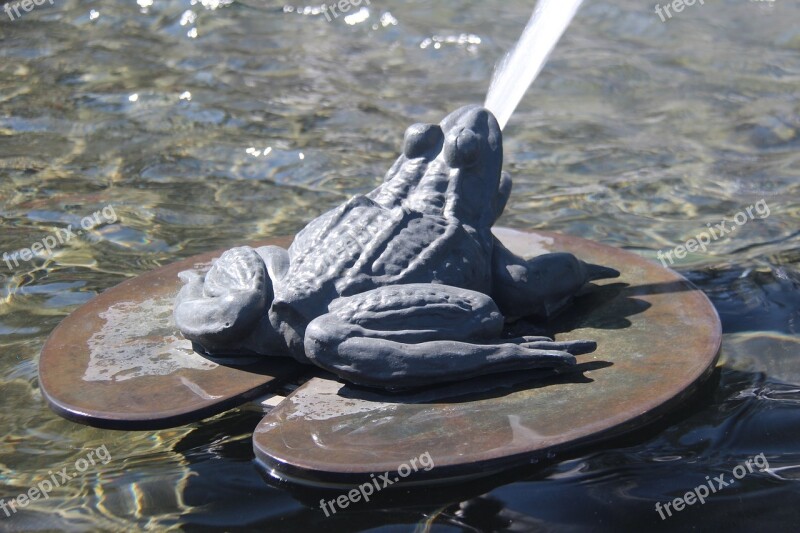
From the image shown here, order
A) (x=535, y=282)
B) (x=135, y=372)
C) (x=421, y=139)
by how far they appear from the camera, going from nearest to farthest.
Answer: (x=135, y=372), (x=535, y=282), (x=421, y=139)

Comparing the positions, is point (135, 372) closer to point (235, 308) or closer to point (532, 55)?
point (235, 308)

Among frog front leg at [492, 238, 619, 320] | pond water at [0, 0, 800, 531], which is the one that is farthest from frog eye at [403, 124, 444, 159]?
pond water at [0, 0, 800, 531]

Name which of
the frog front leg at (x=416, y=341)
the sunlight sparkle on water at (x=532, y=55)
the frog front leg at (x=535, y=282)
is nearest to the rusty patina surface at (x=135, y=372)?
the frog front leg at (x=416, y=341)

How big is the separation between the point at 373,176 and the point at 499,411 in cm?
438

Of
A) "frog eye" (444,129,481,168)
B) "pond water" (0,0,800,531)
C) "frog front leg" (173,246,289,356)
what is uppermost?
"frog eye" (444,129,481,168)

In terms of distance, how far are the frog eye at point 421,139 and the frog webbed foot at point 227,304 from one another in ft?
2.72

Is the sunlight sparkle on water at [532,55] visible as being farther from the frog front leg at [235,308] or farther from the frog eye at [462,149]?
the frog front leg at [235,308]


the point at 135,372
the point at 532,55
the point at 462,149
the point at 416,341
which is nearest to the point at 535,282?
the point at 462,149

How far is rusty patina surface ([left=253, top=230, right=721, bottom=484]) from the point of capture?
3258mm

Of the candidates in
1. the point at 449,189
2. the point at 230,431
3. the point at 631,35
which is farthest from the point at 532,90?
the point at 230,431

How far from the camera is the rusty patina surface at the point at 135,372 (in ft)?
11.9

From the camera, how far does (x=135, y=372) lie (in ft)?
13.0

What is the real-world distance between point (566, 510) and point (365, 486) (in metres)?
0.70

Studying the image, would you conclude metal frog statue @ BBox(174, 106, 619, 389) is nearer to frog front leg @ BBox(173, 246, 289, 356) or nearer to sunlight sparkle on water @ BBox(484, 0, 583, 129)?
frog front leg @ BBox(173, 246, 289, 356)
